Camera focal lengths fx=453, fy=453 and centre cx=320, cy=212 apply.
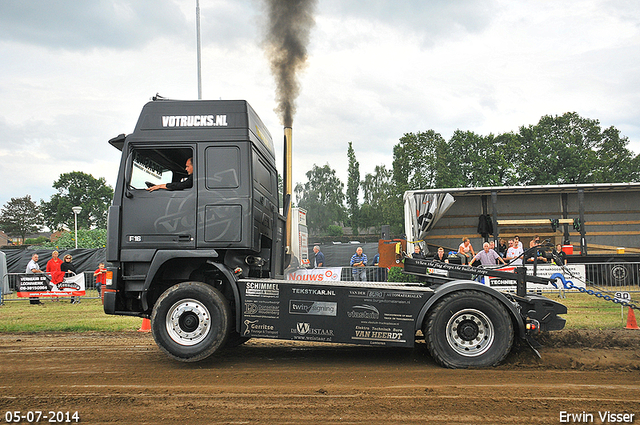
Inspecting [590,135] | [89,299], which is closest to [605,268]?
[89,299]

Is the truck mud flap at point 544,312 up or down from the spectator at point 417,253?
down

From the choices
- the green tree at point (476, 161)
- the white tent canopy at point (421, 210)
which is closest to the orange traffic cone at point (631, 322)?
the white tent canopy at point (421, 210)

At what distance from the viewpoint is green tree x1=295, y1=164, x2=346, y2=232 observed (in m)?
64.9

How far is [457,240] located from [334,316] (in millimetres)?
13587

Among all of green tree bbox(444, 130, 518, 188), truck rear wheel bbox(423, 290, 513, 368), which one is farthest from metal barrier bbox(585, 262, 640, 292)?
green tree bbox(444, 130, 518, 188)

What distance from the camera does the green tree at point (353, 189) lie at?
207 ft

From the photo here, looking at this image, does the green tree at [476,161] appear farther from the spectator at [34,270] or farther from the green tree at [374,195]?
the spectator at [34,270]

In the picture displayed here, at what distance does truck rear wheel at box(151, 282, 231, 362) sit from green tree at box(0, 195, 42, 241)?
8837 cm

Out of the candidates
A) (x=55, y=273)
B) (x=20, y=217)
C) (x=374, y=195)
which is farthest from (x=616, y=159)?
(x=20, y=217)

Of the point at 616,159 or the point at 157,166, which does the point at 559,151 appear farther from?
the point at 157,166

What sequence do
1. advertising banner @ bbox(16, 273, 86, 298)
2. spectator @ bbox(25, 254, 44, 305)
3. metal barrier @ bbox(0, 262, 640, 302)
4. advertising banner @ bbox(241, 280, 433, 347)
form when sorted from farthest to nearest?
advertising banner @ bbox(16, 273, 86, 298) → spectator @ bbox(25, 254, 44, 305) → metal barrier @ bbox(0, 262, 640, 302) → advertising banner @ bbox(241, 280, 433, 347)

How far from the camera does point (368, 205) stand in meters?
59.9

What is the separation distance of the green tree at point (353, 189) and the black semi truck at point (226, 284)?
5667cm

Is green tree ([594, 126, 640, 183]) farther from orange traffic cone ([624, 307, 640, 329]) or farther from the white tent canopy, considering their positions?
orange traffic cone ([624, 307, 640, 329])
